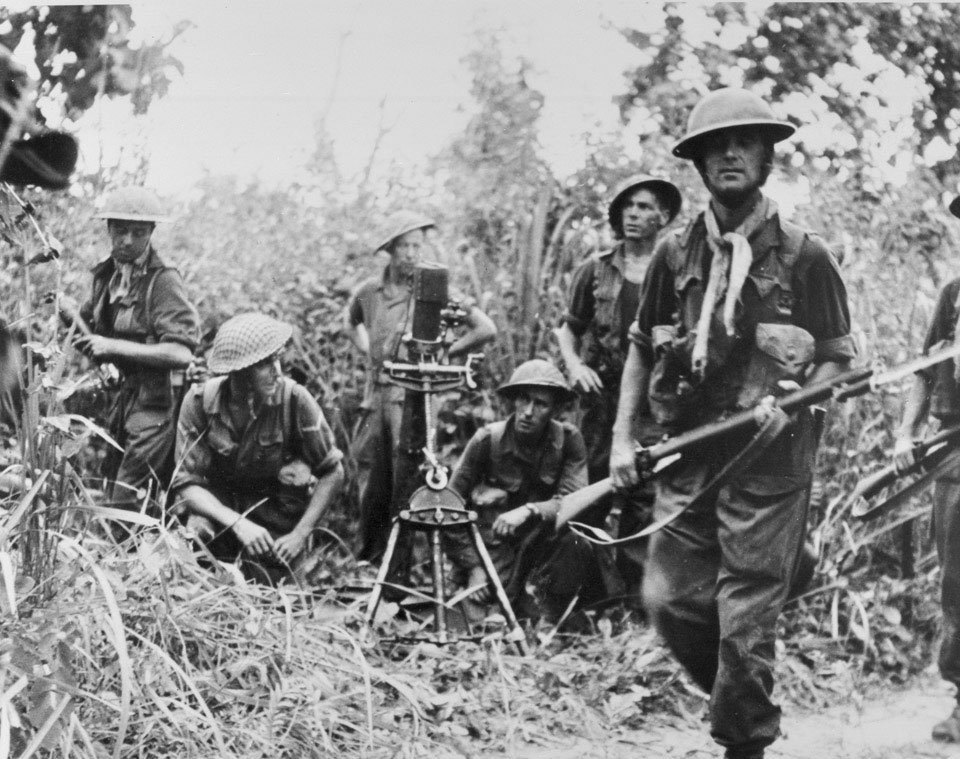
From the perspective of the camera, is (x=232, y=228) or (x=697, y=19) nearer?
(x=697, y=19)

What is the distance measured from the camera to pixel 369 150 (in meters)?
4.37

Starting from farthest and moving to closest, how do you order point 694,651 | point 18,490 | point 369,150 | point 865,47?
point 369,150
point 865,47
point 694,651
point 18,490

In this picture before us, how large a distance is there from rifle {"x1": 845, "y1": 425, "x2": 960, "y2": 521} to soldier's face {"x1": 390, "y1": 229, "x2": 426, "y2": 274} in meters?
1.76

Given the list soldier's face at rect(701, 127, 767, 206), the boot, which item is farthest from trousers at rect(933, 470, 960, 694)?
soldier's face at rect(701, 127, 767, 206)

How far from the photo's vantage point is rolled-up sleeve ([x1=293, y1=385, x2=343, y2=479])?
4508 mm

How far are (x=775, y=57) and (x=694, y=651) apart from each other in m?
1.74

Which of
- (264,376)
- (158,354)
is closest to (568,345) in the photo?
(264,376)

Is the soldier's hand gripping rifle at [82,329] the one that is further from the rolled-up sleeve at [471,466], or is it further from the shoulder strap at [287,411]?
the rolled-up sleeve at [471,466]

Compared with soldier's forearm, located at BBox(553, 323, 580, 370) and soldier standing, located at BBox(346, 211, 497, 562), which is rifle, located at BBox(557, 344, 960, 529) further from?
soldier standing, located at BBox(346, 211, 497, 562)

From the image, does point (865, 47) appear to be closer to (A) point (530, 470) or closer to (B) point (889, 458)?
(B) point (889, 458)

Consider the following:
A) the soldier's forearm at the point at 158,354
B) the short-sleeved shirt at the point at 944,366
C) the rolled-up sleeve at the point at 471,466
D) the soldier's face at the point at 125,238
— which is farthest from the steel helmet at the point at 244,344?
the short-sleeved shirt at the point at 944,366

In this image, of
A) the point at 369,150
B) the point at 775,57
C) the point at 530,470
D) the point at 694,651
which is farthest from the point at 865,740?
the point at 369,150

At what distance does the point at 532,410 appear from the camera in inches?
183

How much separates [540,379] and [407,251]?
2.26ft
